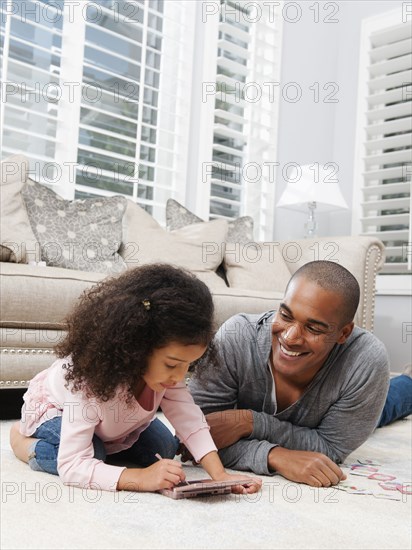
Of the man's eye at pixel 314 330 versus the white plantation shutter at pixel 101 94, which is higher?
the white plantation shutter at pixel 101 94

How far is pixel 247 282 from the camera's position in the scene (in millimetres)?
3393

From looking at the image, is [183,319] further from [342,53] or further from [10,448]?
[342,53]

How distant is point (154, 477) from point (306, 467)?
0.38 meters

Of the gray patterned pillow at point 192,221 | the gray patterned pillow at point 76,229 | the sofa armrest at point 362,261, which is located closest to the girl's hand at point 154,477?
the gray patterned pillow at point 76,229

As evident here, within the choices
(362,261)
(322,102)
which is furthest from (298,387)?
→ (322,102)

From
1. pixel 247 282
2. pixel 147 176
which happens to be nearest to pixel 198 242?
pixel 247 282

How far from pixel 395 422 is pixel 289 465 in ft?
4.07

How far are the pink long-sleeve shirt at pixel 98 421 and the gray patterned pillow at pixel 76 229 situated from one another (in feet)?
4.42

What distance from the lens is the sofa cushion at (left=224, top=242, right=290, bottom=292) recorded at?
3398 mm

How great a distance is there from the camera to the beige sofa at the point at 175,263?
2.15m

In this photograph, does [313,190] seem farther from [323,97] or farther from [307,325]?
[307,325]

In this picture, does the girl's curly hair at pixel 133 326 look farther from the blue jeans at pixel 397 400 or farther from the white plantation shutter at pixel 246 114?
the white plantation shutter at pixel 246 114

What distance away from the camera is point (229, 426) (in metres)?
1.58

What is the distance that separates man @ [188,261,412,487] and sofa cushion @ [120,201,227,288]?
1434mm
